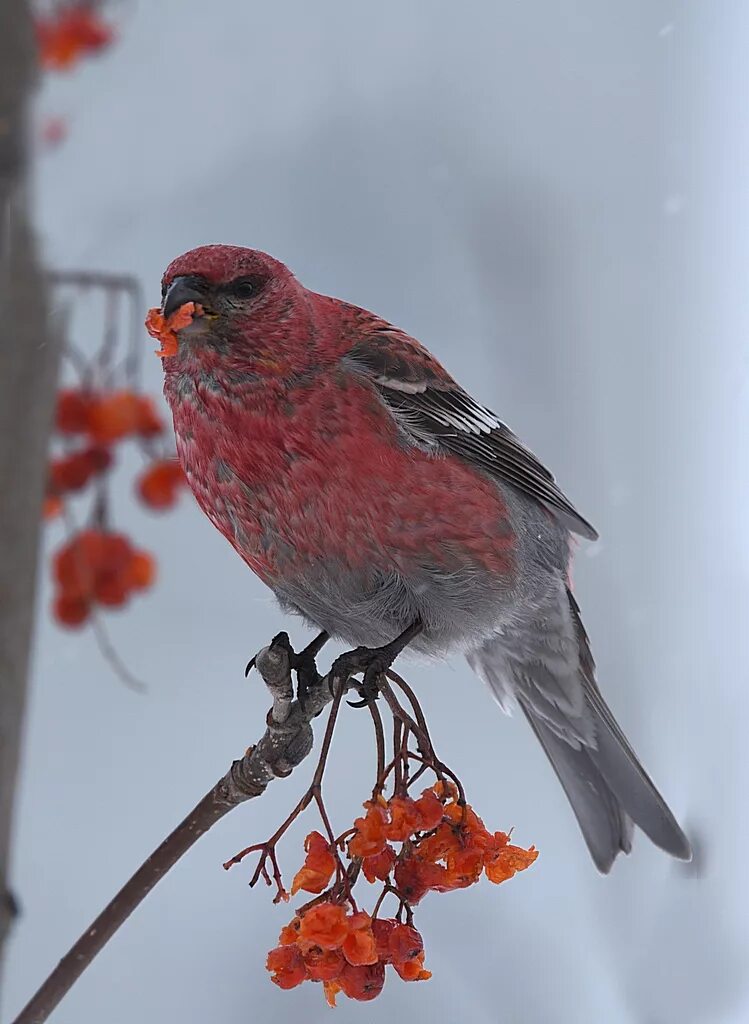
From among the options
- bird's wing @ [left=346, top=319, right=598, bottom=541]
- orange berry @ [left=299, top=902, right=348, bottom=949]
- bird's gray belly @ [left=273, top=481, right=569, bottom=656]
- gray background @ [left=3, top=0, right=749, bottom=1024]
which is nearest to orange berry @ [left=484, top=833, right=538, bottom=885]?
orange berry @ [left=299, top=902, right=348, bottom=949]

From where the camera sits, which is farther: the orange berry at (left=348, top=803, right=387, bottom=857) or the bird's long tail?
the bird's long tail

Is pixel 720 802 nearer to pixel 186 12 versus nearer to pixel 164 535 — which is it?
pixel 164 535

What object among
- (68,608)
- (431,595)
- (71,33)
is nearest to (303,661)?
(431,595)

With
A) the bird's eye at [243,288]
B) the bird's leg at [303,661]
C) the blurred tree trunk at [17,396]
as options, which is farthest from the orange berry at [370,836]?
the bird's eye at [243,288]

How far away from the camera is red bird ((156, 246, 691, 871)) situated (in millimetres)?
733

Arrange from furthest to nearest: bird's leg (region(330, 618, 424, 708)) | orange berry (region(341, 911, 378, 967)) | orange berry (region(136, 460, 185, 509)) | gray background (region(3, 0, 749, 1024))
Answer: gray background (region(3, 0, 749, 1024)) < orange berry (region(136, 460, 185, 509)) < bird's leg (region(330, 618, 424, 708)) < orange berry (region(341, 911, 378, 967))

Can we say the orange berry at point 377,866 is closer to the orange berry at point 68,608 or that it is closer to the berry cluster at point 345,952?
the berry cluster at point 345,952

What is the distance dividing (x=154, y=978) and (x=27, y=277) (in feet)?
3.24

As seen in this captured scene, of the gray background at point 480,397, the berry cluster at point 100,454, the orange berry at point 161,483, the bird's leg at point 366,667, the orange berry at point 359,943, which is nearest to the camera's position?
the orange berry at point 359,943

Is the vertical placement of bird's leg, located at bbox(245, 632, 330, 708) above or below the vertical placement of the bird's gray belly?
below

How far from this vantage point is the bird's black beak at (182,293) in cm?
68

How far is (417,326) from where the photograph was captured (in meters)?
1.44

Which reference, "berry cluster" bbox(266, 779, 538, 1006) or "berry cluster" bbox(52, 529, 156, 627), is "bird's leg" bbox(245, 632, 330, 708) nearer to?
"berry cluster" bbox(266, 779, 538, 1006)

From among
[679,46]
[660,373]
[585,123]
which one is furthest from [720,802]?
[679,46]
